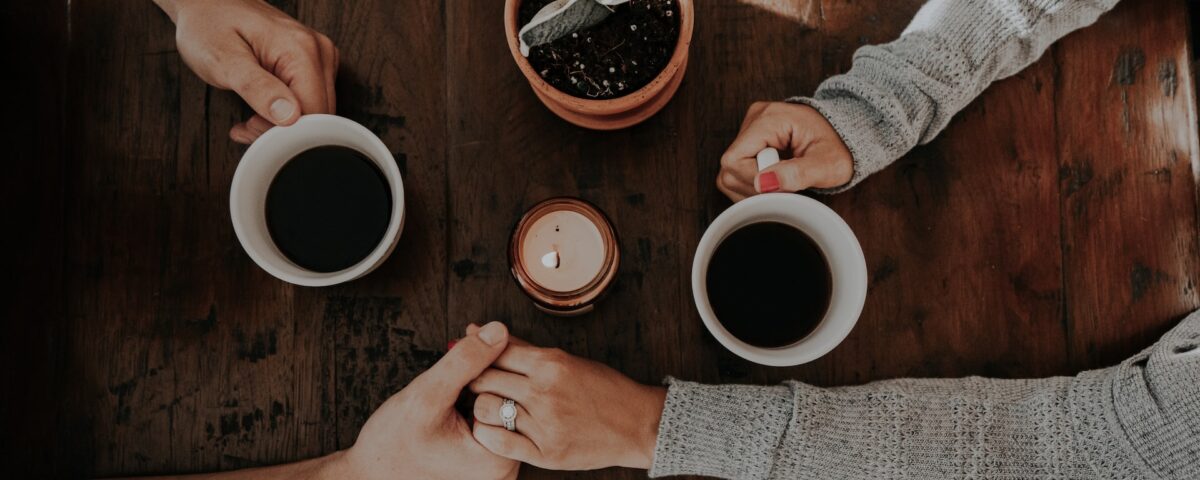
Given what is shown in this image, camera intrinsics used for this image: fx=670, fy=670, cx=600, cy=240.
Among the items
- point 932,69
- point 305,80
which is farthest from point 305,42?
point 932,69

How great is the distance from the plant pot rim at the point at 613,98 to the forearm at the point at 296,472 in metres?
0.56

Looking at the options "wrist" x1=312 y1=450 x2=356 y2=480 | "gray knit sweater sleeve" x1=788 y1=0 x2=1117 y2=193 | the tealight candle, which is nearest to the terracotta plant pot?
the tealight candle

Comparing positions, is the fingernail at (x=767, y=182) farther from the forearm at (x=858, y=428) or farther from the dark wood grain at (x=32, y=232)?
the dark wood grain at (x=32, y=232)

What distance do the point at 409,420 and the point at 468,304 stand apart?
6.7 inches

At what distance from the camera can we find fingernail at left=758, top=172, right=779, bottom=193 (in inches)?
31.5

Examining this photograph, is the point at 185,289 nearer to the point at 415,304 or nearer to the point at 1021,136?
the point at 415,304

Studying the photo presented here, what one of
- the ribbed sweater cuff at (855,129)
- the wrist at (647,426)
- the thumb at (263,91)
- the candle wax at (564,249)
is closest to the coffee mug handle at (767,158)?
the ribbed sweater cuff at (855,129)

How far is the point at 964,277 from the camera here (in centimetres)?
93

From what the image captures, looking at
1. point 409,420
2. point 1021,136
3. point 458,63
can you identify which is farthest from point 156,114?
point 1021,136

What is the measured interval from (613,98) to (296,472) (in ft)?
2.11

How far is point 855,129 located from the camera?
875 millimetres

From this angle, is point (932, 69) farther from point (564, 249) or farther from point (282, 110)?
point (282, 110)

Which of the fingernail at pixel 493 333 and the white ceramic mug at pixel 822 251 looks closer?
the white ceramic mug at pixel 822 251

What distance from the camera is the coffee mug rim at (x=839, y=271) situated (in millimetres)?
742
